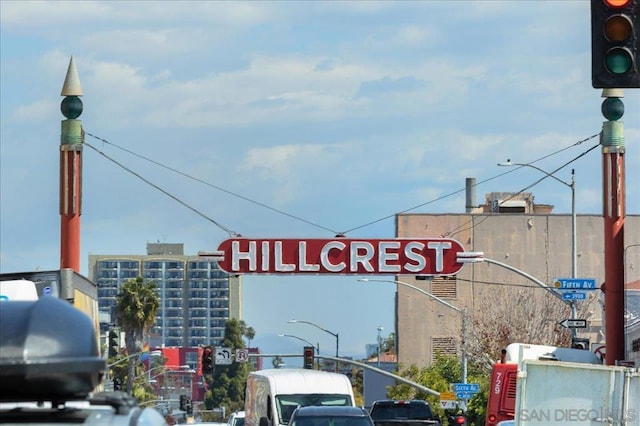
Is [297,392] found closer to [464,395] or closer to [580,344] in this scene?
[580,344]

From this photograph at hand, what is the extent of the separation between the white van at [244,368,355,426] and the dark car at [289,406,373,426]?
5020 millimetres

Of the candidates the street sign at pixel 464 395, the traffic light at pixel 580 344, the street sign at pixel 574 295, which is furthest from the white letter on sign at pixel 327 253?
the street sign at pixel 464 395

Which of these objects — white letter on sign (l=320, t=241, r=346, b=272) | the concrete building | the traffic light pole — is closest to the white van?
the traffic light pole

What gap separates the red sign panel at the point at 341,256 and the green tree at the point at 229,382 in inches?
4754

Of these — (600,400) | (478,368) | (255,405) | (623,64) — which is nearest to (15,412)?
(623,64)

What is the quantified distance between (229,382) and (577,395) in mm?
148256

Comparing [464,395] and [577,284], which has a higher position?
[577,284]

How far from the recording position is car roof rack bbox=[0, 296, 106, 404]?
20.8ft

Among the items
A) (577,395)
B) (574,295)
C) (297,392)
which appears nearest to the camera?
(577,395)

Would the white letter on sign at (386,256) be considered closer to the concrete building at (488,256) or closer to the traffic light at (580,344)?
the traffic light at (580,344)

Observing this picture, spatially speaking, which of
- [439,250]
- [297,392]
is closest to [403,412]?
[297,392]

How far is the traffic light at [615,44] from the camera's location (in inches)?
502

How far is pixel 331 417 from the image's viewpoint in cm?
2350

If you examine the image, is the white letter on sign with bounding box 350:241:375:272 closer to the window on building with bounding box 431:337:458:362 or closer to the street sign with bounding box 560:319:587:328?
the street sign with bounding box 560:319:587:328
